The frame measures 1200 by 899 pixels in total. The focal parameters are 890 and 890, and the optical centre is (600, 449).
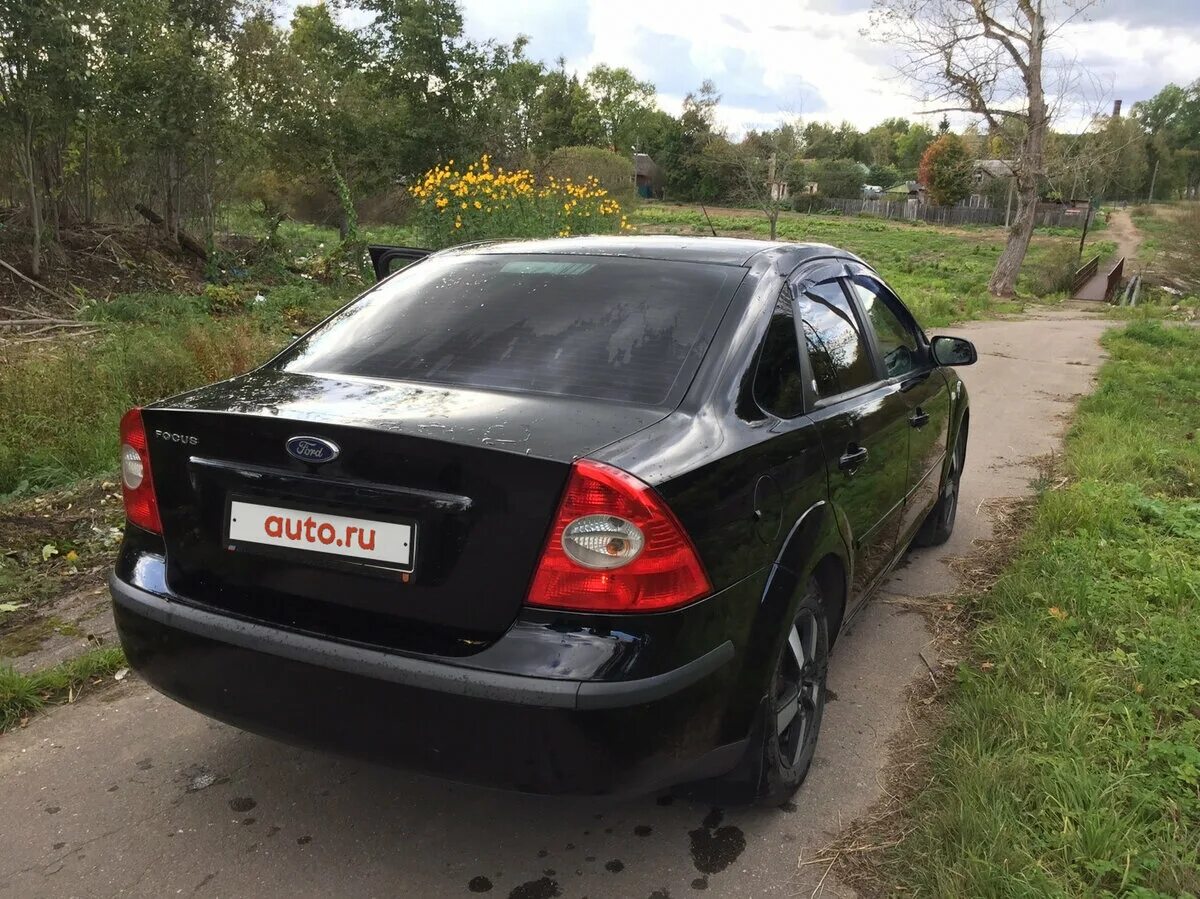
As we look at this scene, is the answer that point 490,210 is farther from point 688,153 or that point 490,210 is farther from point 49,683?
point 688,153

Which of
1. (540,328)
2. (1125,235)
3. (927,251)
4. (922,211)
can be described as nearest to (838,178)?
(922,211)

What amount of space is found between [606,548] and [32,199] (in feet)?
38.9

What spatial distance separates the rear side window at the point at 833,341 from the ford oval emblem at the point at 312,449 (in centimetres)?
152

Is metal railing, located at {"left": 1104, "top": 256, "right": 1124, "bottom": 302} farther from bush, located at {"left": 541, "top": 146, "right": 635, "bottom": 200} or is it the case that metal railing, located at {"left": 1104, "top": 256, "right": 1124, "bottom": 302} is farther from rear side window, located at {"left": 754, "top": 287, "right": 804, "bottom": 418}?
rear side window, located at {"left": 754, "top": 287, "right": 804, "bottom": 418}

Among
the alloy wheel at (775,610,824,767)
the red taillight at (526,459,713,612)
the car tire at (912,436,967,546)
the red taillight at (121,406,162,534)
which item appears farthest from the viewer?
the car tire at (912,436,967,546)

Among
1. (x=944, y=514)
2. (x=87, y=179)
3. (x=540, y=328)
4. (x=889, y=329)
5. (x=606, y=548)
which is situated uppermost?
(x=87, y=179)

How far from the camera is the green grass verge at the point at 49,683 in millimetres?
2998

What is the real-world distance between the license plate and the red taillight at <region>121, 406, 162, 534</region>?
324 mm

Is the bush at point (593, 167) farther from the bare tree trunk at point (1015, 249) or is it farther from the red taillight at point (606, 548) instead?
the red taillight at point (606, 548)

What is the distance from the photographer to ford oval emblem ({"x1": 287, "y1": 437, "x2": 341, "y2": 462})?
1.99 meters

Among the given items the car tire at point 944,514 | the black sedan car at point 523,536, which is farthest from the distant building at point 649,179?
the black sedan car at point 523,536

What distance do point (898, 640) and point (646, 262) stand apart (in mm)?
1966

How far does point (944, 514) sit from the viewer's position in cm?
488

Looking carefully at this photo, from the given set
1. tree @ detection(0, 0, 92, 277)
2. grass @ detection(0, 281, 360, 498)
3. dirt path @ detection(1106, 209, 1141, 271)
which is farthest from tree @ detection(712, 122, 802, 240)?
grass @ detection(0, 281, 360, 498)
